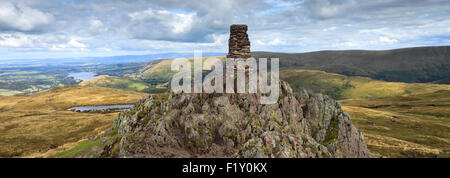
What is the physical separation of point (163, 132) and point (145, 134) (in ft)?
9.34

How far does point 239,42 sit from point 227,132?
1731cm

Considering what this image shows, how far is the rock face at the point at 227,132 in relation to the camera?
1169 inches

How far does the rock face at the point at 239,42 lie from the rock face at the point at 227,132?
8192 mm

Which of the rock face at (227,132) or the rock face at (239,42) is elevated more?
the rock face at (239,42)

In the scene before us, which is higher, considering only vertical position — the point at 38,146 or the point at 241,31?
the point at 241,31

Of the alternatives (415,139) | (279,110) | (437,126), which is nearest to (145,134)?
(279,110)

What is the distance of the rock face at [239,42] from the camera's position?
39.5 m

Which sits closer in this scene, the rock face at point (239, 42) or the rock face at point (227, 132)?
the rock face at point (227, 132)

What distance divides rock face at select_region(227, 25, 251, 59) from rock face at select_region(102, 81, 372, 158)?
26.9ft

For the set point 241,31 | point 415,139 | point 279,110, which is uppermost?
point 241,31

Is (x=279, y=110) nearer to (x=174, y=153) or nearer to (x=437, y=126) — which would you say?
(x=174, y=153)

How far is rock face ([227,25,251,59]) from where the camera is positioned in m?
39.5
